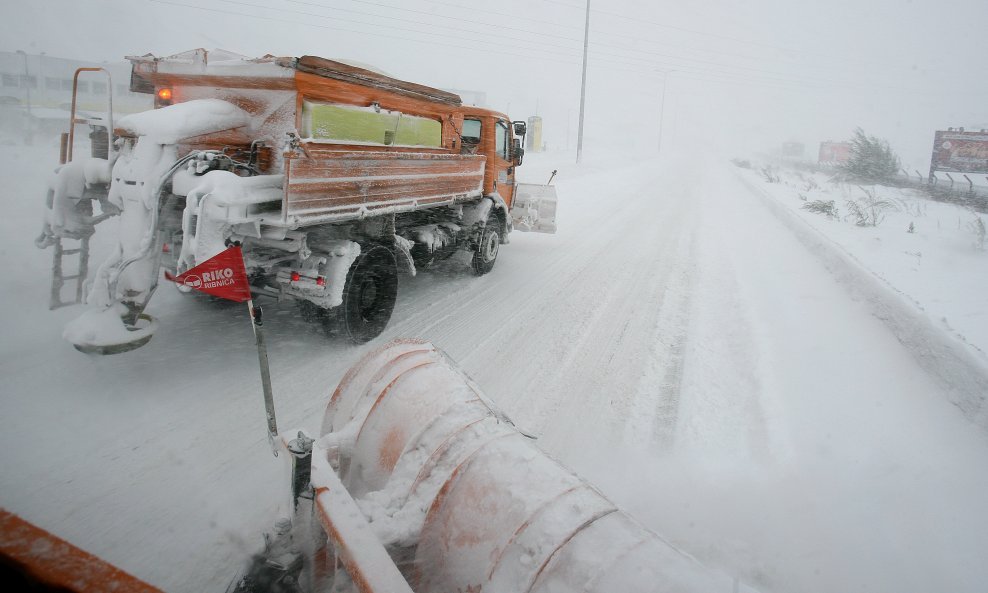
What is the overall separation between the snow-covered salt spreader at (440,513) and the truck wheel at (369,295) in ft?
8.04

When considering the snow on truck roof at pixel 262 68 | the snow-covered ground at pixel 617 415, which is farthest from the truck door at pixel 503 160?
the snow on truck roof at pixel 262 68

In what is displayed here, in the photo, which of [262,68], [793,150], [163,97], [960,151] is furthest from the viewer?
Result: [793,150]

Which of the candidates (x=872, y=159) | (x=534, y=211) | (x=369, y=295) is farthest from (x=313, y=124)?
(x=872, y=159)

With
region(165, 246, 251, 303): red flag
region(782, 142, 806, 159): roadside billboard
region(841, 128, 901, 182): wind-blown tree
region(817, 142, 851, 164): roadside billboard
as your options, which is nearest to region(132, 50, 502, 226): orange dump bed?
region(165, 246, 251, 303): red flag

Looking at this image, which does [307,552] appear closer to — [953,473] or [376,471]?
[376,471]

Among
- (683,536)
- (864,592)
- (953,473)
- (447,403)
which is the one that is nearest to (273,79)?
(447,403)

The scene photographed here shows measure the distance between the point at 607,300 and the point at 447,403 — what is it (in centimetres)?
507

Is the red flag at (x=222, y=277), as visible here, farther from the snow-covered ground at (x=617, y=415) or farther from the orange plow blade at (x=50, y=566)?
the orange plow blade at (x=50, y=566)

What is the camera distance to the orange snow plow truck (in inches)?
151

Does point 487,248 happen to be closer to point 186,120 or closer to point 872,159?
point 186,120

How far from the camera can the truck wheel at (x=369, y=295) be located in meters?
4.88

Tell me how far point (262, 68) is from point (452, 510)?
4.06m

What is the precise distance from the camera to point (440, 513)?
1862 mm

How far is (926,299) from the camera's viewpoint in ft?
20.1
